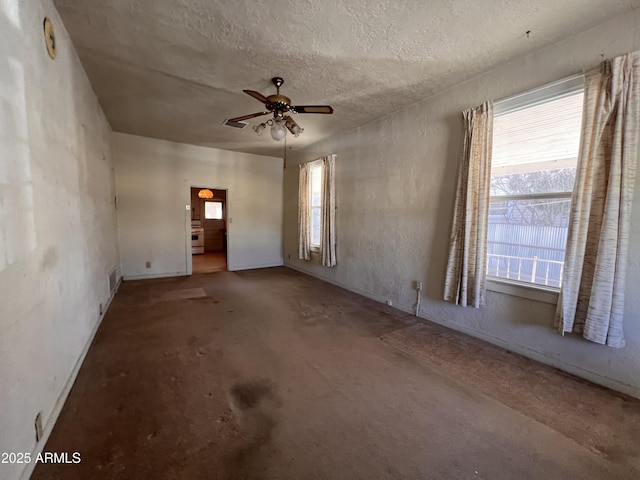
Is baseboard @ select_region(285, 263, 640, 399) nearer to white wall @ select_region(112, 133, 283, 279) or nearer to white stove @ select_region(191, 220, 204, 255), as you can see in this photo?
white wall @ select_region(112, 133, 283, 279)

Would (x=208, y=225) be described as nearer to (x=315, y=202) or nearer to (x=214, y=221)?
(x=214, y=221)

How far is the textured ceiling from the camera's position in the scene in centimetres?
186

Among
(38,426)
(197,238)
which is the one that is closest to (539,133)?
(38,426)

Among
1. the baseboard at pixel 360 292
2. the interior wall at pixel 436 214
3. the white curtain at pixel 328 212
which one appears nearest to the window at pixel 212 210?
the baseboard at pixel 360 292

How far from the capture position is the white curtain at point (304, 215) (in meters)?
5.52

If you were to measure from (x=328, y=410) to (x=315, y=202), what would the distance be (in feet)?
13.9

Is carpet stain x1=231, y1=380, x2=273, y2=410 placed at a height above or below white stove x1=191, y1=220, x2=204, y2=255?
below

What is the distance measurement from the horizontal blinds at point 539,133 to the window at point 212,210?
825 centimetres

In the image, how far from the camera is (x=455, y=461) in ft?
4.60

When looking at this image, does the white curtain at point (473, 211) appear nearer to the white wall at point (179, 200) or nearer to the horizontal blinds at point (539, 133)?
the horizontal blinds at point (539, 133)

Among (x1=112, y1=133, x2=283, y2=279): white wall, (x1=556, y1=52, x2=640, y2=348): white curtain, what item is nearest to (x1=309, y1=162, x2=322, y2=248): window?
(x1=112, y1=133, x2=283, y2=279): white wall

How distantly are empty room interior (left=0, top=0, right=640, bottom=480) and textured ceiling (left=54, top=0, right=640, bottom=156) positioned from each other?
2 centimetres

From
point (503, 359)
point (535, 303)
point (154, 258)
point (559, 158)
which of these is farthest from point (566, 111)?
point (154, 258)

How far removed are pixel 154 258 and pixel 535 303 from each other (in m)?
6.00
